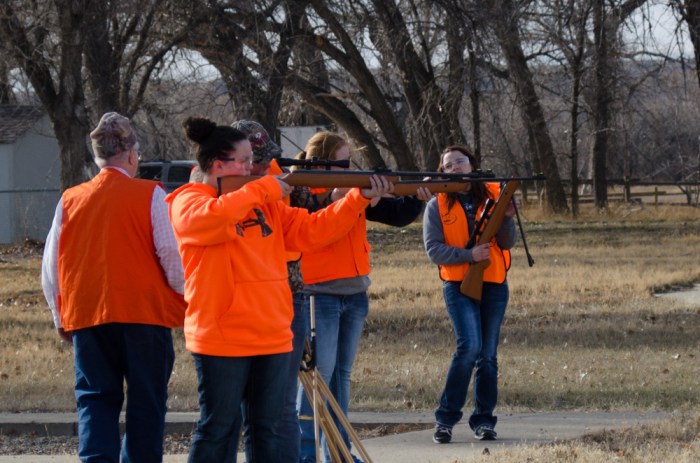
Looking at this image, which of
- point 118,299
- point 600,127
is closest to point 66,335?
point 118,299

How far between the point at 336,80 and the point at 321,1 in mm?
13301

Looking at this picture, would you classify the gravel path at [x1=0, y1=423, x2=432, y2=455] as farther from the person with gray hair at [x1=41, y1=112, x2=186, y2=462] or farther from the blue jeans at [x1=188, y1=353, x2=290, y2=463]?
the blue jeans at [x1=188, y1=353, x2=290, y2=463]

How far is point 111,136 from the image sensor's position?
561cm

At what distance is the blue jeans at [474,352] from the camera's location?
704 centimetres

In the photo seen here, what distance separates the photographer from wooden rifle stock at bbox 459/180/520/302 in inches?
272

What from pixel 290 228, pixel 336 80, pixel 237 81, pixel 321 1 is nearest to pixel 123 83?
pixel 237 81

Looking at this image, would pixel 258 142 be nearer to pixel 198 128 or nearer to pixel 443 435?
pixel 198 128

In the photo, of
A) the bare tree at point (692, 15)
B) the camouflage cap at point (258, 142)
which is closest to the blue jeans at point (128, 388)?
the camouflage cap at point (258, 142)

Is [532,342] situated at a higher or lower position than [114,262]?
lower

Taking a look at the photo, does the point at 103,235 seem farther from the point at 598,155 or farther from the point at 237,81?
the point at 598,155

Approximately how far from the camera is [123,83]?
22.0m

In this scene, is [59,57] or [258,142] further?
[59,57]

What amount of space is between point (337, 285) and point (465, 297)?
1226 millimetres

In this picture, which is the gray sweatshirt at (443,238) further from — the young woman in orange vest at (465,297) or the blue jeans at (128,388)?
the blue jeans at (128,388)
